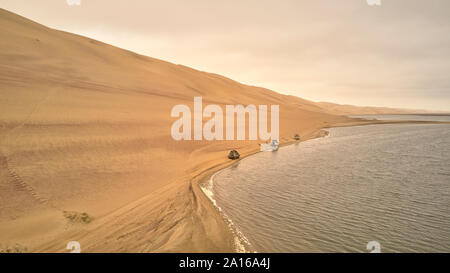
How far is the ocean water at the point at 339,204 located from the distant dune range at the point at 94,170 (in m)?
1.45

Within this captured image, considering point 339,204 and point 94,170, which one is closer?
point 339,204

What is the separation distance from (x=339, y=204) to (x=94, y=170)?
10793 millimetres

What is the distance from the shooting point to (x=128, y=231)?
6199 millimetres

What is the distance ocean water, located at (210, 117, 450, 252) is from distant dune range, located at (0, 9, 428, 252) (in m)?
1.45

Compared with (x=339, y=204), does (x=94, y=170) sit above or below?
above

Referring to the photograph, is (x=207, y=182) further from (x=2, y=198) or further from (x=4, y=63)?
(x=4, y=63)

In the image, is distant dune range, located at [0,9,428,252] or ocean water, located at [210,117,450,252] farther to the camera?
ocean water, located at [210,117,450,252]

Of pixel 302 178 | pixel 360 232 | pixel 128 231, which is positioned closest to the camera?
pixel 128 231

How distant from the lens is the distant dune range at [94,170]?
6021 mm

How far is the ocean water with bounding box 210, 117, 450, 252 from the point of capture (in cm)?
630

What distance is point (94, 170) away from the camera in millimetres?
10023

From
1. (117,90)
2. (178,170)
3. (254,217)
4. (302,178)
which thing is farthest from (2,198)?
(117,90)

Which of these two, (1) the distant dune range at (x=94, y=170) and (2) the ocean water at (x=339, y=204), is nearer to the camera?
(1) the distant dune range at (x=94, y=170)
